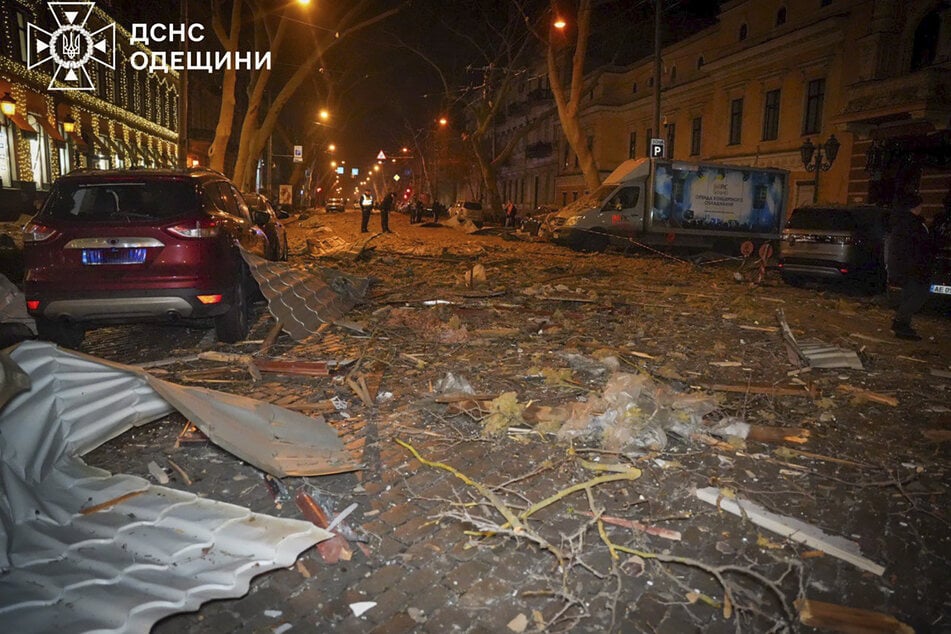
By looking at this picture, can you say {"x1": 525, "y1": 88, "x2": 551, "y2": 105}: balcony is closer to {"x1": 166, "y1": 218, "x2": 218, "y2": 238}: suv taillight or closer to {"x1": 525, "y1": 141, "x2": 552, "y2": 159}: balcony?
{"x1": 525, "y1": 141, "x2": 552, "y2": 159}: balcony

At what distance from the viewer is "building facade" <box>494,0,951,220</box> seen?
18922 millimetres

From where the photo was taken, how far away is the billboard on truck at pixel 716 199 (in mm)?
18672

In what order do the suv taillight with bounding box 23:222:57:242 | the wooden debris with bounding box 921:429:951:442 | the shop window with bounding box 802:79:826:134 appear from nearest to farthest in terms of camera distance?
the wooden debris with bounding box 921:429:951:442 → the suv taillight with bounding box 23:222:57:242 → the shop window with bounding box 802:79:826:134

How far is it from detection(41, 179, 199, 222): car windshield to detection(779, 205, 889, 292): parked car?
38.6ft

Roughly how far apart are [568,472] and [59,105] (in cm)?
3060

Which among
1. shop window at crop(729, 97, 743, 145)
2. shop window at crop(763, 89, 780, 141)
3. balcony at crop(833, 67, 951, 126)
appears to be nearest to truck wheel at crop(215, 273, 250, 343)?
balcony at crop(833, 67, 951, 126)

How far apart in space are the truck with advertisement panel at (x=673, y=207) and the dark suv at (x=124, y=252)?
1447 cm

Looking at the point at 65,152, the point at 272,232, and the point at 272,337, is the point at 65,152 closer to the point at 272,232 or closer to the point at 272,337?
the point at 272,232

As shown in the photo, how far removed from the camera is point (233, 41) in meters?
19.9

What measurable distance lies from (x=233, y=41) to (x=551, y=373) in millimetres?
19777

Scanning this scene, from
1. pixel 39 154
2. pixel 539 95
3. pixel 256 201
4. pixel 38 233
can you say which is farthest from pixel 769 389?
pixel 539 95

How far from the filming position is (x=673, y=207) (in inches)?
739

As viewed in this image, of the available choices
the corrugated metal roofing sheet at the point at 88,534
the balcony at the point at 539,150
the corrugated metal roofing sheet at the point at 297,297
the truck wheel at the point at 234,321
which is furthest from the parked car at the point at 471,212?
the corrugated metal roofing sheet at the point at 88,534

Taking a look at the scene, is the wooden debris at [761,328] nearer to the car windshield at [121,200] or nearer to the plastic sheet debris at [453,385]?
the plastic sheet debris at [453,385]
